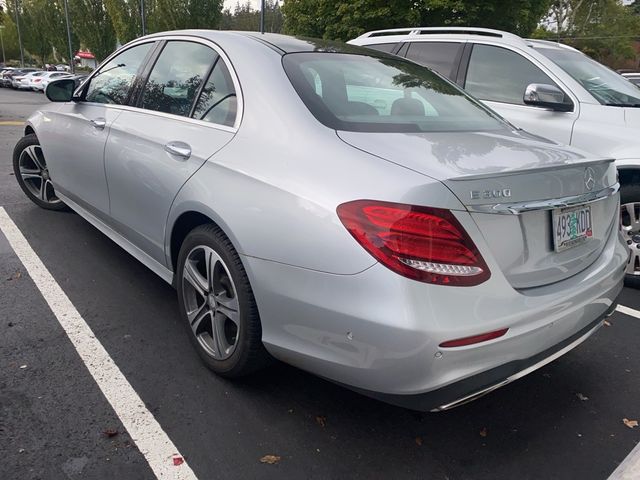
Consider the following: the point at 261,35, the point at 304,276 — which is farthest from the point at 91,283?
the point at 304,276

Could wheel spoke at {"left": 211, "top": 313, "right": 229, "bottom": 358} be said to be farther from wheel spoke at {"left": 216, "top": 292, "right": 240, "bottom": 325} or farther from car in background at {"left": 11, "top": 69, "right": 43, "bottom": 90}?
car in background at {"left": 11, "top": 69, "right": 43, "bottom": 90}

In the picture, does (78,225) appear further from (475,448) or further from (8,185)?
(475,448)

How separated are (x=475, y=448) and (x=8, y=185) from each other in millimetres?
6201

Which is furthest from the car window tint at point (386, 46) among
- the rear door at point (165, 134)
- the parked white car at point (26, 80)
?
the parked white car at point (26, 80)

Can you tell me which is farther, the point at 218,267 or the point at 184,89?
the point at 184,89

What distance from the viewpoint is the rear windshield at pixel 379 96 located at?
2471 millimetres

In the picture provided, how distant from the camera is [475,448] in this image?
2.34m

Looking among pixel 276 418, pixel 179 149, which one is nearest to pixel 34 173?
pixel 179 149

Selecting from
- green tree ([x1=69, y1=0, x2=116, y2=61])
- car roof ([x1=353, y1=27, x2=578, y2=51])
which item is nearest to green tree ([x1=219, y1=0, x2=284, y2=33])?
green tree ([x1=69, y1=0, x2=116, y2=61])

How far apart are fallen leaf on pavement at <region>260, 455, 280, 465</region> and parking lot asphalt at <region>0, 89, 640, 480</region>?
0.02m

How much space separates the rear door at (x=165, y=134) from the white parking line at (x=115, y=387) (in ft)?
1.93

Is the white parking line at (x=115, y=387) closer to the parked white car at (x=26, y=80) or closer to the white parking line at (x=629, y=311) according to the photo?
the white parking line at (x=629, y=311)

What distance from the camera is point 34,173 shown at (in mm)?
5176

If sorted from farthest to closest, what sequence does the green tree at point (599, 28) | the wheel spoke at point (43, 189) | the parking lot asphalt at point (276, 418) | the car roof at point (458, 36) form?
the green tree at point (599, 28)
the wheel spoke at point (43, 189)
the car roof at point (458, 36)
the parking lot asphalt at point (276, 418)
